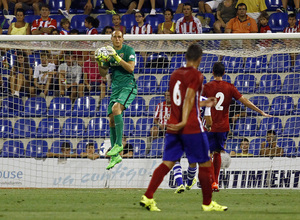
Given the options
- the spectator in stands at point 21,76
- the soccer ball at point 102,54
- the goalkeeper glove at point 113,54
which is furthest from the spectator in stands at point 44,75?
the goalkeeper glove at point 113,54

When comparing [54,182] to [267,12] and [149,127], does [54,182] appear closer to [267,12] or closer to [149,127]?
[149,127]

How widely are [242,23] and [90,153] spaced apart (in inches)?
217

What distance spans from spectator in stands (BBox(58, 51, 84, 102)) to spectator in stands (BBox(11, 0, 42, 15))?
18.5 ft

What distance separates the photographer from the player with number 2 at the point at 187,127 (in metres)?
7.07

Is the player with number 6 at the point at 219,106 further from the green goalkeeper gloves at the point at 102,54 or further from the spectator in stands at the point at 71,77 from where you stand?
the spectator in stands at the point at 71,77

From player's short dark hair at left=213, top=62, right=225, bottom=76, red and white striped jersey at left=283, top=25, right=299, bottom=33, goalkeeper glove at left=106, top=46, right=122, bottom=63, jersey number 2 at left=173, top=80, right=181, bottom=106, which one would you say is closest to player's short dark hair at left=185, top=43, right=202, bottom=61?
jersey number 2 at left=173, top=80, right=181, bottom=106

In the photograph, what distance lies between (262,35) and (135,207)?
473cm

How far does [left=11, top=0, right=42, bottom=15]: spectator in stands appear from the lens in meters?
18.5

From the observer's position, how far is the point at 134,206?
835 centimetres

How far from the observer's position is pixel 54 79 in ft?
44.3

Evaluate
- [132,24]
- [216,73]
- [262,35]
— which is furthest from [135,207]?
[132,24]

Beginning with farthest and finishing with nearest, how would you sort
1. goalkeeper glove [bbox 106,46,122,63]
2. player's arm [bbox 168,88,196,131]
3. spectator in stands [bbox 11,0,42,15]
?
spectator in stands [bbox 11,0,42,15]
goalkeeper glove [bbox 106,46,122,63]
player's arm [bbox 168,88,196,131]

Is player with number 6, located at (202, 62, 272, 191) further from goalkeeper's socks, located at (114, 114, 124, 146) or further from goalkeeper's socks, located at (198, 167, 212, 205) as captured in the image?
goalkeeper's socks, located at (198, 167, 212, 205)

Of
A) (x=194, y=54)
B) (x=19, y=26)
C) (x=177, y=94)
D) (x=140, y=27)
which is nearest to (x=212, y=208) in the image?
(x=177, y=94)
